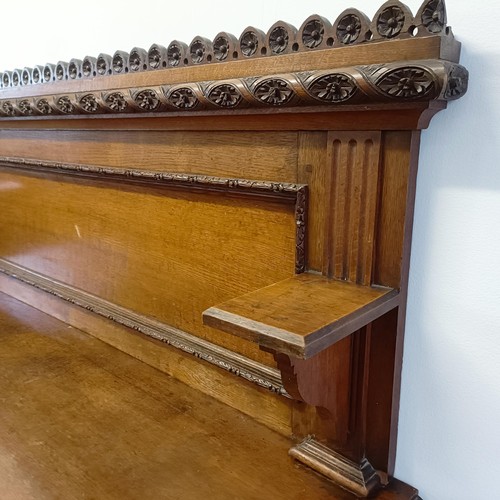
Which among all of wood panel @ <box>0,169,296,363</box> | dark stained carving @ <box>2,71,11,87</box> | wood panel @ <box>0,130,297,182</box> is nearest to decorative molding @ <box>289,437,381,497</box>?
wood panel @ <box>0,169,296,363</box>

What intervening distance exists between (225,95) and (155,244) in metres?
0.33

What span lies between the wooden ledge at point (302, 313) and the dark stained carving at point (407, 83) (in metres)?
0.21

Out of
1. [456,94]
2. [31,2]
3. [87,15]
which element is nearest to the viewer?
[456,94]

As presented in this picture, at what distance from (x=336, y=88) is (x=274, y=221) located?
8.2 inches

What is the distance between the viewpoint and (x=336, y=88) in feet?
1.70

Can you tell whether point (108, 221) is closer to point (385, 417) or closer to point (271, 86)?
point (271, 86)

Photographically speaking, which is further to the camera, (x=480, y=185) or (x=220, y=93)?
(x=220, y=93)

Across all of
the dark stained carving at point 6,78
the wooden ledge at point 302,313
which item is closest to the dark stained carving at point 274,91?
the wooden ledge at point 302,313

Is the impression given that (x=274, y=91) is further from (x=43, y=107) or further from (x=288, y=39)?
(x=43, y=107)

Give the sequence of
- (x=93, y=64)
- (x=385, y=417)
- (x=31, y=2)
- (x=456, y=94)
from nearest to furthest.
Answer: (x=456, y=94) < (x=385, y=417) < (x=93, y=64) < (x=31, y=2)

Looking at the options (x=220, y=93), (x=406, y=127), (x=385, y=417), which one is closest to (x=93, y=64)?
(x=220, y=93)

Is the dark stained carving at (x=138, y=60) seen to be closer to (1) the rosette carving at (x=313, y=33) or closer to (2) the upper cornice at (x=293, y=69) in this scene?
(2) the upper cornice at (x=293, y=69)

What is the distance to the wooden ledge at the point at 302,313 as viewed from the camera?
1.43 ft

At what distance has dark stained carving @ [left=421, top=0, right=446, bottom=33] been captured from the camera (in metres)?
0.47
